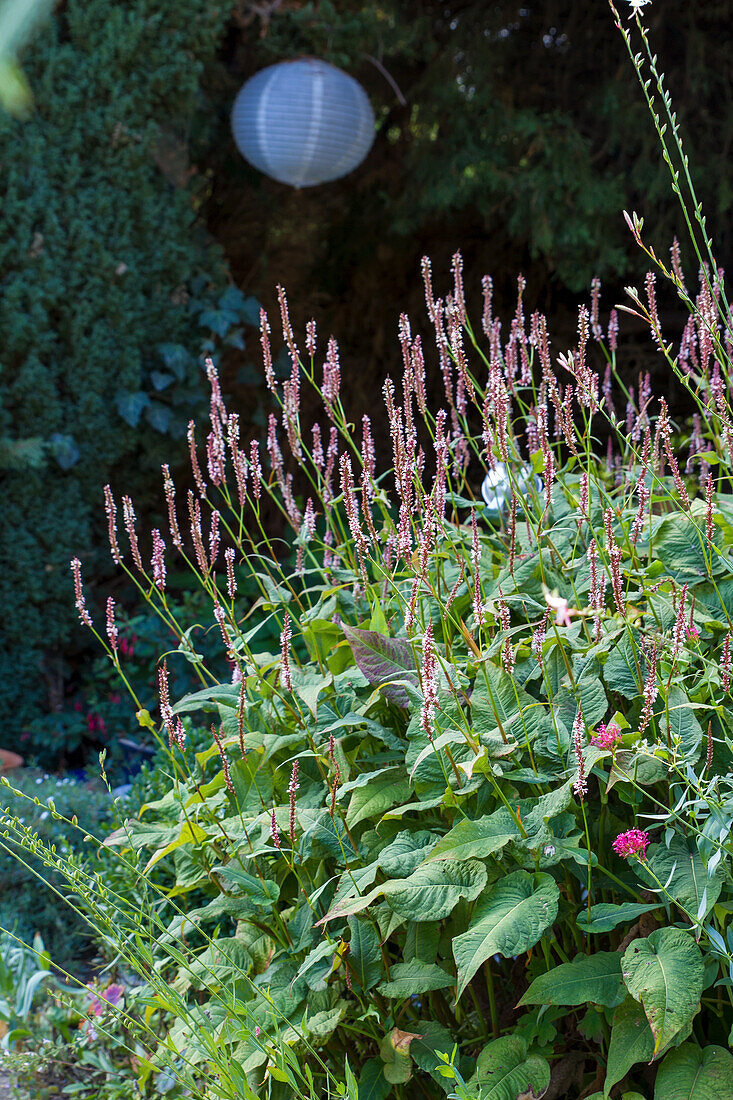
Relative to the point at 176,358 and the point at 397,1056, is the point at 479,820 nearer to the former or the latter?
the point at 397,1056

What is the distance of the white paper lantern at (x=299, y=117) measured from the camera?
13.6ft

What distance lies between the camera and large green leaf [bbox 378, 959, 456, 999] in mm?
1255

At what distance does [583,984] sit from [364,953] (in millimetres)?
319

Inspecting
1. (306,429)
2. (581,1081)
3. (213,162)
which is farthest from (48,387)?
(581,1081)

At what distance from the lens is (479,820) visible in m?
1.24

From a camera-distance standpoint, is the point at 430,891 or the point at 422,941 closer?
the point at 430,891

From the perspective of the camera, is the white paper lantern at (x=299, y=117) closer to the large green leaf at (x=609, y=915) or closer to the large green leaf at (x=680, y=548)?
the large green leaf at (x=680, y=548)

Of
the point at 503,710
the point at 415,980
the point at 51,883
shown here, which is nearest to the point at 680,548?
the point at 503,710

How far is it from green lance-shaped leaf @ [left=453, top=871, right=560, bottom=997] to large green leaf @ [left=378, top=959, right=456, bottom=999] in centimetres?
10

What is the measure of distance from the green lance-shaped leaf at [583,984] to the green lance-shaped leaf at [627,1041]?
0.07 ft

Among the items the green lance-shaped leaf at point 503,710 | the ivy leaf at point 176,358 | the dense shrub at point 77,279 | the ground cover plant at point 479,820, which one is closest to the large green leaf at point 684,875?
the ground cover plant at point 479,820

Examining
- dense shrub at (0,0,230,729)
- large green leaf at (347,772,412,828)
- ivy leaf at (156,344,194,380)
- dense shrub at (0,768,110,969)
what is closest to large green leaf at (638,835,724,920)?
large green leaf at (347,772,412,828)

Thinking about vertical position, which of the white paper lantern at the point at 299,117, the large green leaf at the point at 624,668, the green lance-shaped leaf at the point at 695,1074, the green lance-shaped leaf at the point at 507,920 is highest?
the white paper lantern at the point at 299,117

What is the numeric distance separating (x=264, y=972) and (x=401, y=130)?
18.4 ft
